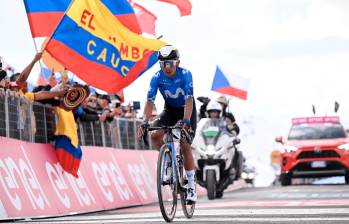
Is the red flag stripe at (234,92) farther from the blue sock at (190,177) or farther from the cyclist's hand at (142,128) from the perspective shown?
the cyclist's hand at (142,128)

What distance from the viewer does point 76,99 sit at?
52.3 feet

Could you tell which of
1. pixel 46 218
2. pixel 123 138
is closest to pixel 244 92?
pixel 123 138

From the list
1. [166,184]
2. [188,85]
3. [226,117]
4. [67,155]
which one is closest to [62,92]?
[67,155]

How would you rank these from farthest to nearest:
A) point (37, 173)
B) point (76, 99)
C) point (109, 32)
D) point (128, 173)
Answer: point (128, 173), point (109, 32), point (76, 99), point (37, 173)

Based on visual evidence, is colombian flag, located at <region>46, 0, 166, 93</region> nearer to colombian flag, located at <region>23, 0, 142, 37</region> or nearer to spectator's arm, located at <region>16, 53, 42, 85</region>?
colombian flag, located at <region>23, 0, 142, 37</region>

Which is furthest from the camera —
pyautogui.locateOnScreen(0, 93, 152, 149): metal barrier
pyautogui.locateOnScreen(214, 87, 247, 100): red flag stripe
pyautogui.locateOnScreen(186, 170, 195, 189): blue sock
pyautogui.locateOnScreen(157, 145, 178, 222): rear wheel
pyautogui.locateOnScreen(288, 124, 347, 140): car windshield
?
pyautogui.locateOnScreen(214, 87, 247, 100): red flag stripe

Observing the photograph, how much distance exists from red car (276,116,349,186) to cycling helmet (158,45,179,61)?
16502mm

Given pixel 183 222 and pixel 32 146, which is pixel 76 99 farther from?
pixel 183 222

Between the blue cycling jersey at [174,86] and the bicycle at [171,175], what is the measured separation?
19.3 inches

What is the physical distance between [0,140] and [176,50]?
2.86 m

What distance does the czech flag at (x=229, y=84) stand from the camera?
31.3 meters

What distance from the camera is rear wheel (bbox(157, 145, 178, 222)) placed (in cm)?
1153

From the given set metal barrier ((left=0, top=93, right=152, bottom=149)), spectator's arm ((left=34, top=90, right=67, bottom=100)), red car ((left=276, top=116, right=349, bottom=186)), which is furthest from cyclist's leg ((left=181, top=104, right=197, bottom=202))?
red car ((left=276, top=116, right=349, bottom=186))

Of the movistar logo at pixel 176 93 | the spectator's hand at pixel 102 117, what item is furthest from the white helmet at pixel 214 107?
the movistar logo at pixel 176 93
